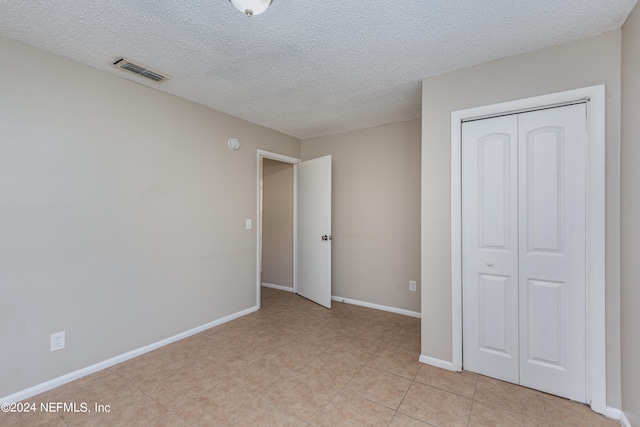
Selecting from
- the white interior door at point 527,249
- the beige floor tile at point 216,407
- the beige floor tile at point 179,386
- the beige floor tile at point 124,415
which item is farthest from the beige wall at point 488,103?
the beige floor tile at point 124,415

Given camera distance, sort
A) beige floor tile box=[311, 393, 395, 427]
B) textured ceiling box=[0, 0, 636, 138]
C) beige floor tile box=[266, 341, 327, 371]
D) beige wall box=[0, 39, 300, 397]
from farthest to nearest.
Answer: beige floor tile box=[266, 341, 327, 371]
beige wall box=[0, 39, 300, 397]
beige floor tile box=[311, 393, 395, 427]
textured ceiling box=[0, 0, 636, 138]

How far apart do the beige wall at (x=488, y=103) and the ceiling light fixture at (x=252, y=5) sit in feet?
4.98

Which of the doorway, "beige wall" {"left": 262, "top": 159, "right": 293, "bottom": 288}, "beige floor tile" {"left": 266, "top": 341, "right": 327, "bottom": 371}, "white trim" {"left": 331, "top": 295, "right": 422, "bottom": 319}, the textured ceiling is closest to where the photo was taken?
the textured ceiling

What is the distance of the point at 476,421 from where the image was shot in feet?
5.74

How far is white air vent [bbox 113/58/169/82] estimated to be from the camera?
2196 mm

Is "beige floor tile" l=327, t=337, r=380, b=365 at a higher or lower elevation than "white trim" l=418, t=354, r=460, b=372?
lower

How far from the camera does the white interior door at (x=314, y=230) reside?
12.7 ft

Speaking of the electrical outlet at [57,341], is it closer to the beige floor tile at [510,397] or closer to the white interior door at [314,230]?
the white interior door at [314,230]

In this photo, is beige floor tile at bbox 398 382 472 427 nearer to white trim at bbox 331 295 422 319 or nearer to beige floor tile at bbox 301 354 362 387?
beige floor tile at bbox 301 354 362 387

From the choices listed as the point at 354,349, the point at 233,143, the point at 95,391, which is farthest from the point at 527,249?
the point at 95,391

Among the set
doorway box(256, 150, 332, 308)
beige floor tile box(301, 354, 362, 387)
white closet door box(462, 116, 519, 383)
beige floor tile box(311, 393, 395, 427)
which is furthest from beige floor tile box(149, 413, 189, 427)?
white closet door box(462, 116, 519, 383)

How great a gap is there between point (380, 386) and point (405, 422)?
0.37 meters

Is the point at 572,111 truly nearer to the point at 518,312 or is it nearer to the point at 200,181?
the point at 518,312

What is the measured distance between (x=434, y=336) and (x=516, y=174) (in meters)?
1.42
